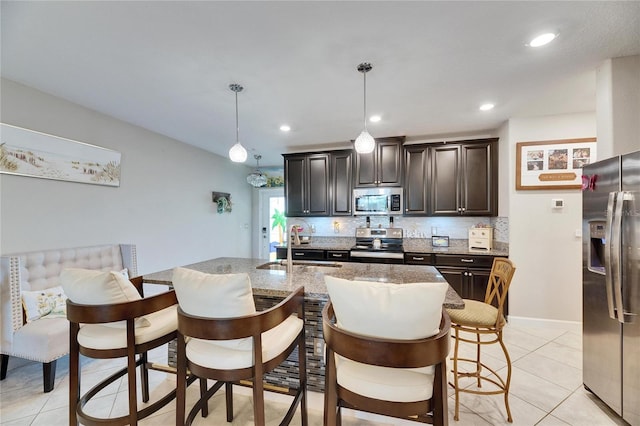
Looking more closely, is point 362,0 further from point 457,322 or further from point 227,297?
point 457,322

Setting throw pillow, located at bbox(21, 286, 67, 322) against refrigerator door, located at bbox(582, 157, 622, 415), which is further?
throw pillow, located at bbox(21, 286, 67, 322)

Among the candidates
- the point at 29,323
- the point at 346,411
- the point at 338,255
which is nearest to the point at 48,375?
the point at 29,323

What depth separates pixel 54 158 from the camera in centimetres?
265

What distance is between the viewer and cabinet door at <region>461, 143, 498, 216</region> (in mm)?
3680

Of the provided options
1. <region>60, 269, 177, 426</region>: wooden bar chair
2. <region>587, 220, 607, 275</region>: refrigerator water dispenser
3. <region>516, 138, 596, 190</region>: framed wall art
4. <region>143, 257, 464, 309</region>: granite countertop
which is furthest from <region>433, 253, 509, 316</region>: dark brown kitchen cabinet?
<region>60, 269, 177, 426</region>: wooden bar chair

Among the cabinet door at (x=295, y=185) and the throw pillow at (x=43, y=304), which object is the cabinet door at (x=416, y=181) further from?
the throw pillow at (x=43, y=304)

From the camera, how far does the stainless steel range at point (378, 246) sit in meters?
3.76

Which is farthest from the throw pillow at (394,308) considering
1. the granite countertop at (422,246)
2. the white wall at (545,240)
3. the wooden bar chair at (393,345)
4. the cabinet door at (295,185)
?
the cabinet door at (295,185)

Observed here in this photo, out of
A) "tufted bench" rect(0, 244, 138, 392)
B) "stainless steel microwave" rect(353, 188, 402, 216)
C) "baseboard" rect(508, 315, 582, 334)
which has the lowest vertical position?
"baseboard" rect(508, 315, 582, 334)

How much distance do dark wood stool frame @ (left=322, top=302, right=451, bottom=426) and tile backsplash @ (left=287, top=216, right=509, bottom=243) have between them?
3.01m

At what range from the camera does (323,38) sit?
180 centimetres

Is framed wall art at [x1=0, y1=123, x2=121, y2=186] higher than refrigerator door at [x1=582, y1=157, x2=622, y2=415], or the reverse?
framed wall art at [x1=0, y1=123, x2=121, y2=186]

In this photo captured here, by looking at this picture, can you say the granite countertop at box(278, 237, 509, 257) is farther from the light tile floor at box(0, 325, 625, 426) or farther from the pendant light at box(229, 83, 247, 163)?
the pendant light at box(229, 83, 247, 163)

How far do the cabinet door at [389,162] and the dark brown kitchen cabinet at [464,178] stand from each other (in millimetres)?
478
